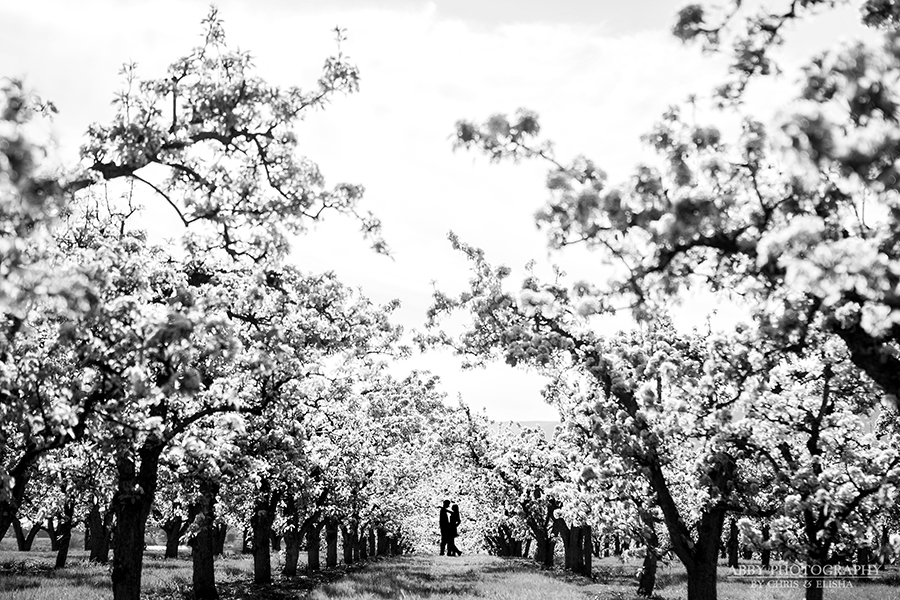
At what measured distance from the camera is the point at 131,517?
14703 millimetres

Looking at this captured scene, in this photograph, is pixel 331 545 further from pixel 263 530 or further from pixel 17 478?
pixel 17 478

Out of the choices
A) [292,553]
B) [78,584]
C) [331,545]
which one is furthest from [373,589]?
[331,545]

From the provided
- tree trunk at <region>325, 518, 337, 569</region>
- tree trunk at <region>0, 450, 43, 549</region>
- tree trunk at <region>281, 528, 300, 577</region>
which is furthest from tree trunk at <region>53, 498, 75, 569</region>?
tree trunk at <region>0, 450, 43, 549</region>

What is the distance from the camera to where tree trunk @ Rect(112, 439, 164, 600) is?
14211mm

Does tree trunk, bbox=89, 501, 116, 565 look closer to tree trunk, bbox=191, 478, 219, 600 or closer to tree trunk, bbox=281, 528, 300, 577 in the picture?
tree trunk, bbox=281, 528, 300, 577

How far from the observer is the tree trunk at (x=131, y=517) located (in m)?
14.2

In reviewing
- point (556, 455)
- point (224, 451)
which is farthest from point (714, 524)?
point (556, 455)

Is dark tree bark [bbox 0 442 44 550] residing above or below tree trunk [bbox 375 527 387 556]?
above

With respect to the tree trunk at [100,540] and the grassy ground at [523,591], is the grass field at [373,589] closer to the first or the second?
the grassy ground at [523,591]

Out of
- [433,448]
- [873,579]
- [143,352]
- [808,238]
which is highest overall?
[808,238]

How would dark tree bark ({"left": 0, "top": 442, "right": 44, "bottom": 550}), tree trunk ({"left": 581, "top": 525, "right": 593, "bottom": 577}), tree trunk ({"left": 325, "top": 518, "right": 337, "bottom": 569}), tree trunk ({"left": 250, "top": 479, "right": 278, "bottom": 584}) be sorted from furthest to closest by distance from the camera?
tree trunk ({"left": 325, "top": 518, "right": 337, "bottom": 569})
tree trunk ({"left": 581, "top": 525, "right": 593, "bottom": 577})
tree trunk ({"left": 250, "top": 479, "right": 278, "bottom": 584})
dark tree bark ({"left": 0, "top": 442, "right": 44, "bottom": 550})

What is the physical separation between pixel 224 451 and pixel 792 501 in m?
12.3

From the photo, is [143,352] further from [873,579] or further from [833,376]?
[873,579]

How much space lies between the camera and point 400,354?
89.6 ft
